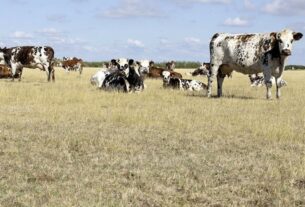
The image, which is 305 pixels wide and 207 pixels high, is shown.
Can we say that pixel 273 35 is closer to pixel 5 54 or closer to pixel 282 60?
pixel 282 60

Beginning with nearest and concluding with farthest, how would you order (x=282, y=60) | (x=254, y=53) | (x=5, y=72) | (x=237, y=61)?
(x=282, y=60) < (x=254, y=53) < (x=237, y=61) < (x=5, y=72)

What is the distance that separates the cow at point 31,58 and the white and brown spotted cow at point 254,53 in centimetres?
1093

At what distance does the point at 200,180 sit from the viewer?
270 inches

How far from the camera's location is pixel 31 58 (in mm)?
28219

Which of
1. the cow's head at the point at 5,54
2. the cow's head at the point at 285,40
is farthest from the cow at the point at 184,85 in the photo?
the cow's head at the point at 5,54

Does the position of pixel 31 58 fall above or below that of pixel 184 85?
above

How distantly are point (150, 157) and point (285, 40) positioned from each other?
11.4m

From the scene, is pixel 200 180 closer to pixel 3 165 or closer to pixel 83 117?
pixel 3 165

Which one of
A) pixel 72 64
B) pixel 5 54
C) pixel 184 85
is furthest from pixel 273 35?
pixel 72 64

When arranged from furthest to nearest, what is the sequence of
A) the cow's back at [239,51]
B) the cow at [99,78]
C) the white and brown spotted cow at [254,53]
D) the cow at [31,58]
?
the cow at [31,58] → the cow at [99,78] → the cow's back at [239,51] → the white and brown spotted cow at [254,53]

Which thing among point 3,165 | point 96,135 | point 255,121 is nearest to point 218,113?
point 255,121

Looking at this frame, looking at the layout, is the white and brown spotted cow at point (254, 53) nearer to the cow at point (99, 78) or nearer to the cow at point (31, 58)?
the cow at point (99, 78)

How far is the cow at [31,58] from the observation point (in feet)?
92.4

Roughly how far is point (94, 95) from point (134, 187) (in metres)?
12.1
